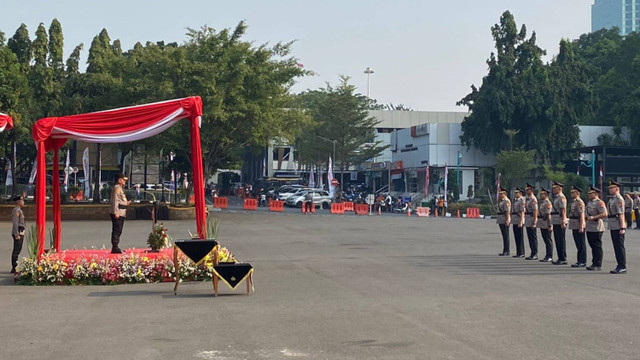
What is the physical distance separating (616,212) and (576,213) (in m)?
1.14

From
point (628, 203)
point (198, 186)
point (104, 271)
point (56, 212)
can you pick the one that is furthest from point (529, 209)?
point (628, 203)

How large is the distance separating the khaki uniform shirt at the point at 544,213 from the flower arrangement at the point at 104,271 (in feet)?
29.0

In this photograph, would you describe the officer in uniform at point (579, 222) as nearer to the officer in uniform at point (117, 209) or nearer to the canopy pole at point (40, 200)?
the officer in uniform at point (117, 209)

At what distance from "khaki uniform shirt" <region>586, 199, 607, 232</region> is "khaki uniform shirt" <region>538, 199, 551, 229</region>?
2173 millimetres

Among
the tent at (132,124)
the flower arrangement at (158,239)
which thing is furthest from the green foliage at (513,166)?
the tent at (132,124)

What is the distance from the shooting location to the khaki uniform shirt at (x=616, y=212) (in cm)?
1570

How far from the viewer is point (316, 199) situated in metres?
58.1

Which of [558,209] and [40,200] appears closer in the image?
[40,200]

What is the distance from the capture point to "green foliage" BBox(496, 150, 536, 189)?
200 ft

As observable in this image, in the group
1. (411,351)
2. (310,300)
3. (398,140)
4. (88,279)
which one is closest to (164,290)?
(88,279)

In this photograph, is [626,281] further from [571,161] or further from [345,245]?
[571,161]

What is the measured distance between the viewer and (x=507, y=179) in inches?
2418

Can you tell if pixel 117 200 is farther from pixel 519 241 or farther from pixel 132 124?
pixel 519 241

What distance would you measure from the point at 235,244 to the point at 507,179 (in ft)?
139
